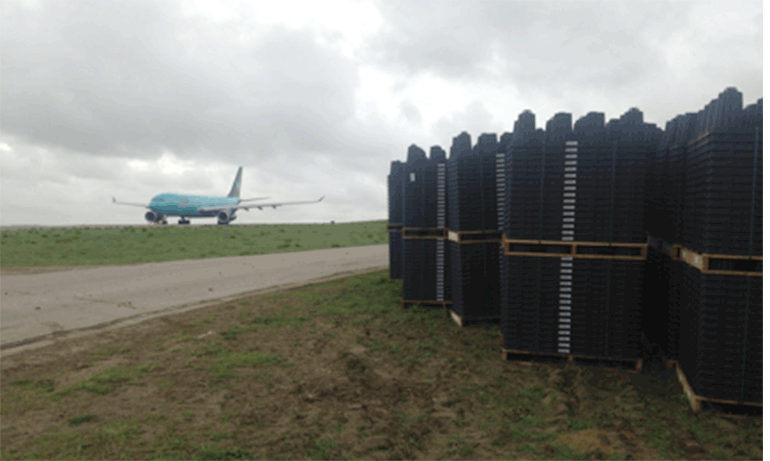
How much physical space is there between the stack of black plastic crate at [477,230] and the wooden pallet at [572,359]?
64.0 inches

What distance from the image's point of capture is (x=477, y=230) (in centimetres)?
725

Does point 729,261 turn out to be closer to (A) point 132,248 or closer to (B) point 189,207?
(A) point 132,248

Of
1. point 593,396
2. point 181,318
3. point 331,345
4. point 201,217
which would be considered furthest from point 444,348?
point 201,217

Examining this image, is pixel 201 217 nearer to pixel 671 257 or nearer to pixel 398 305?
pixel 398 305

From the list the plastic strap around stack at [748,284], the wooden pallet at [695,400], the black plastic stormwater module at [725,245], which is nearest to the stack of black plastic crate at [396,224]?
the wooden pallet at [695,400]

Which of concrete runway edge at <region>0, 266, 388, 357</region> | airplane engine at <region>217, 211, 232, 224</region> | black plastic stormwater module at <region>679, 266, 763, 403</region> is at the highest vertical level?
airplane engine at <region>217, 211, 232, 224</region>

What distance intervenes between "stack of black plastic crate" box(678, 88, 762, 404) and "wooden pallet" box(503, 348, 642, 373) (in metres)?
0.99

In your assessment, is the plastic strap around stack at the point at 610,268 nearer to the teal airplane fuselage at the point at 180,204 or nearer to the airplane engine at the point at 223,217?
the airplane engine at the point at 223,217

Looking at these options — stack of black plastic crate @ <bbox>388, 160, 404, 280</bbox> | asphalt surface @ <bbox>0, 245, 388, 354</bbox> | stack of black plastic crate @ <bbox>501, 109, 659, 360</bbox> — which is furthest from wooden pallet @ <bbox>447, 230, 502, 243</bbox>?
asphalt surface @ <bbox>0, 245, 388, 354</bbox>

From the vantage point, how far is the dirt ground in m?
3.80

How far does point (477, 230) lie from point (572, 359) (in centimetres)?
243

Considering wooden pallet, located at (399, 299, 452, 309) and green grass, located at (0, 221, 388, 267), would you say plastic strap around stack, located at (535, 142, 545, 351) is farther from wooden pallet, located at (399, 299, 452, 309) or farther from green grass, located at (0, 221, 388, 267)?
green grass, located at (0, 221, 388, 267)

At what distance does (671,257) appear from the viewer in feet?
17.1

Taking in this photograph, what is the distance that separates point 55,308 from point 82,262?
31.8 ft
